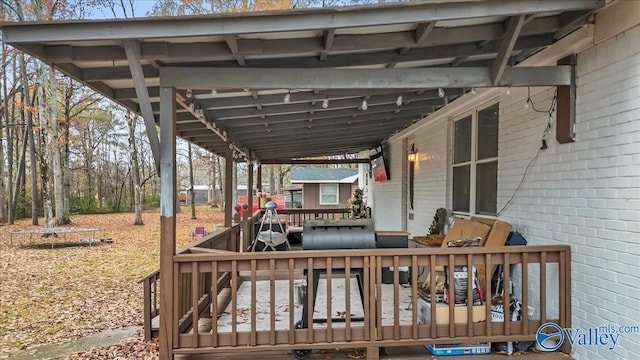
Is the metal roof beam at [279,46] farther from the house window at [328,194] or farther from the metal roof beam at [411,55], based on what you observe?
the house window at [328,194]

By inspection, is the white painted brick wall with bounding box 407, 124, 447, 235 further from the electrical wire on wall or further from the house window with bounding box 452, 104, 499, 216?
the electrical wire on wall

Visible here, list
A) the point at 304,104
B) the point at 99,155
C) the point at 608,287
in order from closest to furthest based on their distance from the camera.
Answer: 1. the point at 608,287
2. the point at 304,104
3. the point at 99,155

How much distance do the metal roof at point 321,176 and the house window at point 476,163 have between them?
15.5 metres

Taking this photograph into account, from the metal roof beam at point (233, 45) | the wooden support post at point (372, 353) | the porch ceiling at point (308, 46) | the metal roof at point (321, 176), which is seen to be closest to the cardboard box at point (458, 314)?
the wooden support post at point (372, 353)

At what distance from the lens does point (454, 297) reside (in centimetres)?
314

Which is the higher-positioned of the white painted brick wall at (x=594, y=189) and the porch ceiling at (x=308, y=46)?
the porch ceiling at (x=308, y=46)

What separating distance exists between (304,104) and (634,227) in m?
3.38

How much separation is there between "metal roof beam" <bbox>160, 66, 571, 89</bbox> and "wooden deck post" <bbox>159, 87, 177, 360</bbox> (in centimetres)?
20

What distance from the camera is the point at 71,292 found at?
634cm

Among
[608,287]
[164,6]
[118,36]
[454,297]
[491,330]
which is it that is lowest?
[491,330]

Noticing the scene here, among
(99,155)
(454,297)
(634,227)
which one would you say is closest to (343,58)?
(454,297)

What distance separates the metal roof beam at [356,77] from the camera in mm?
2982

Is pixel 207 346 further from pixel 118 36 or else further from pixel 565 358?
pixel 565 358

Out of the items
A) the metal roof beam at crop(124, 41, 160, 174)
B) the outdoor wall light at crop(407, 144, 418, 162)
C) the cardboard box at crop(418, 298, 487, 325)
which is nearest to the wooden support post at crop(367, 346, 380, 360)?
the cardboard box at crop(418, 298, 487, 325)
